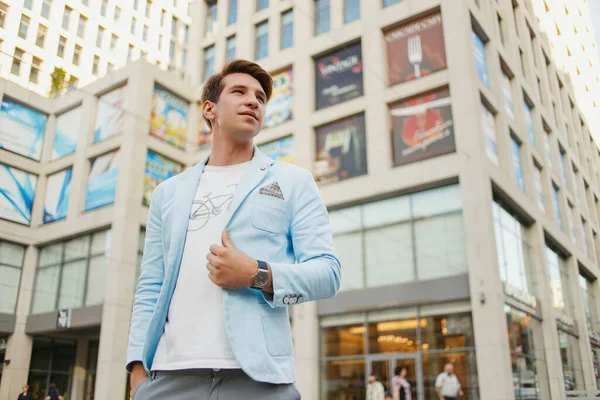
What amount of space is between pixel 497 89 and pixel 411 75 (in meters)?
3.99

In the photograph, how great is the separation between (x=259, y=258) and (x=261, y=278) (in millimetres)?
180

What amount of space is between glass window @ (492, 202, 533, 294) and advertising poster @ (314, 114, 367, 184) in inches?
203

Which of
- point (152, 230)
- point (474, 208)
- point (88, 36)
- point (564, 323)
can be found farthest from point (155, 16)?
point (564, 323)

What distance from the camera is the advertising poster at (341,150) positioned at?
67.7 ft

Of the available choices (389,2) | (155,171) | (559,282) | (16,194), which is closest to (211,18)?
(155,171)

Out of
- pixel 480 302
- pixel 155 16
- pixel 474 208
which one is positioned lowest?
pixel 480 302

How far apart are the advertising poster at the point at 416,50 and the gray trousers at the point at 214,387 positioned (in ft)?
63.9

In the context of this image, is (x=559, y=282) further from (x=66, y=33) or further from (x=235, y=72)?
(x=235, y=72)

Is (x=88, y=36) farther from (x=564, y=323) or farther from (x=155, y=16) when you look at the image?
(x=564, y=323)

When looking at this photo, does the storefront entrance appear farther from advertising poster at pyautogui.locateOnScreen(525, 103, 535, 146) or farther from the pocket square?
the pocket square

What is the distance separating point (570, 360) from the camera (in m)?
23.7

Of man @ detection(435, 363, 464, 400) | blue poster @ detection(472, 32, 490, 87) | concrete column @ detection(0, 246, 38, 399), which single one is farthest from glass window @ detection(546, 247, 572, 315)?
concrete column @ detection(0, 246, 38, 399)

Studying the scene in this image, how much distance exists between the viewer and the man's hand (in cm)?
194

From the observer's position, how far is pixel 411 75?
2038cm
